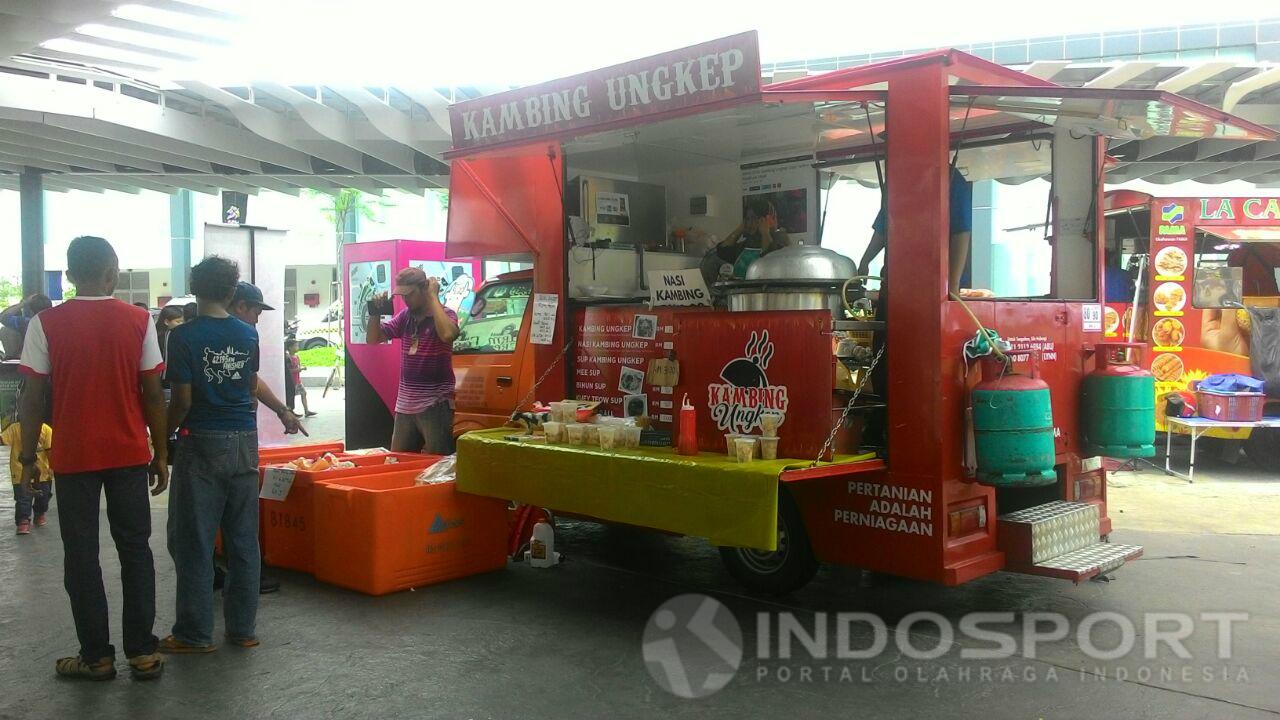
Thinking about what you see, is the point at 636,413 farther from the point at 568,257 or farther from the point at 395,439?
the point at 395,439

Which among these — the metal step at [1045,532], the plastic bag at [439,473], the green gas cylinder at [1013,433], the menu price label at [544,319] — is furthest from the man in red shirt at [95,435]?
the metal step at [1045,532]

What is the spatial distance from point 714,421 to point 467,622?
5.32 ft

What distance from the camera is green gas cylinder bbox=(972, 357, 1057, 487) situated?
458 cm

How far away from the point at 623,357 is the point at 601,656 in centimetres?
216

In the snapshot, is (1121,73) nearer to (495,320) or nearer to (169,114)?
(495,320)

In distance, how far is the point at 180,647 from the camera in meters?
4.64

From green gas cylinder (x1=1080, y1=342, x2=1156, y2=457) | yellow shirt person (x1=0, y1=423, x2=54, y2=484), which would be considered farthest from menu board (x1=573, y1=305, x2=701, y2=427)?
yellow shirt person (x1=0, y1=423, x2=54, y2=484)

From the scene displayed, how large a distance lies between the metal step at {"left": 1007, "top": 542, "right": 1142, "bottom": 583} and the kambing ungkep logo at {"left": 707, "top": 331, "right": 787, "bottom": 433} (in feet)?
4.88

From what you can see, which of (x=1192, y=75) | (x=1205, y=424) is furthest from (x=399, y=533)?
(x=1192, y=75)

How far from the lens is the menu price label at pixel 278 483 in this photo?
19.4ft

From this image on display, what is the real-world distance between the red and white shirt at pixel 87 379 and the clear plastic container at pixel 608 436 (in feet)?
7.08

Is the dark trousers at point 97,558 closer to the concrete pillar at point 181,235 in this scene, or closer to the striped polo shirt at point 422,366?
the striped polo shirt at point 422,366

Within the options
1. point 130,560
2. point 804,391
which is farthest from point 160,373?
point 804,391

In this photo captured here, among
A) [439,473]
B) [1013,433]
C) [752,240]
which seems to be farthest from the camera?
[752,240]
